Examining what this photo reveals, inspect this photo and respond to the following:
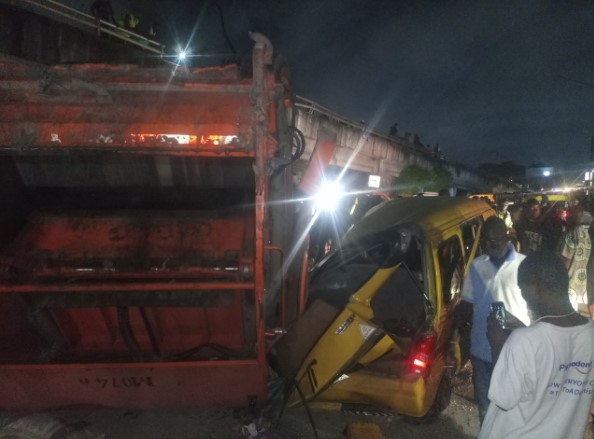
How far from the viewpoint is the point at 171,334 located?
3.50 m

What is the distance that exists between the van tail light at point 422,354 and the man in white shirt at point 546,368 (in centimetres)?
131

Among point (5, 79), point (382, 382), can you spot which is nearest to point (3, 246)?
point (5, 79)

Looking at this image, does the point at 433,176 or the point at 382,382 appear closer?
the point at 382,382

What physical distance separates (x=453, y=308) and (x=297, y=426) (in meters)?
1.76

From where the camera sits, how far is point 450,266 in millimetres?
3750

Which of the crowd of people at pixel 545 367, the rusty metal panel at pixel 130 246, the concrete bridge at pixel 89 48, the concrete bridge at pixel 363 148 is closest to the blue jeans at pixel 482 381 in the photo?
the crowd of people at pixel 545 367

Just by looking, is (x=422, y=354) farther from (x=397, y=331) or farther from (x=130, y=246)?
(x=130, y=246)

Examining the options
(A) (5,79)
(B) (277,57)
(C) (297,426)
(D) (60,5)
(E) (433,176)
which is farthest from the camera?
(E) (433,176)

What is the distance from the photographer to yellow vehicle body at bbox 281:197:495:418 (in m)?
3.27

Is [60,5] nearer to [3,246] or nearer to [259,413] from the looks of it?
[3,246]

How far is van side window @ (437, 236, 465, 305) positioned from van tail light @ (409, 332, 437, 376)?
46 centimetres

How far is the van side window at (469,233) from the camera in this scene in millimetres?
4344

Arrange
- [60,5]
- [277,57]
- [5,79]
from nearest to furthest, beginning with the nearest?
[5,79], [277,57], [60,5]

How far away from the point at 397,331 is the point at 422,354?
25 cm
